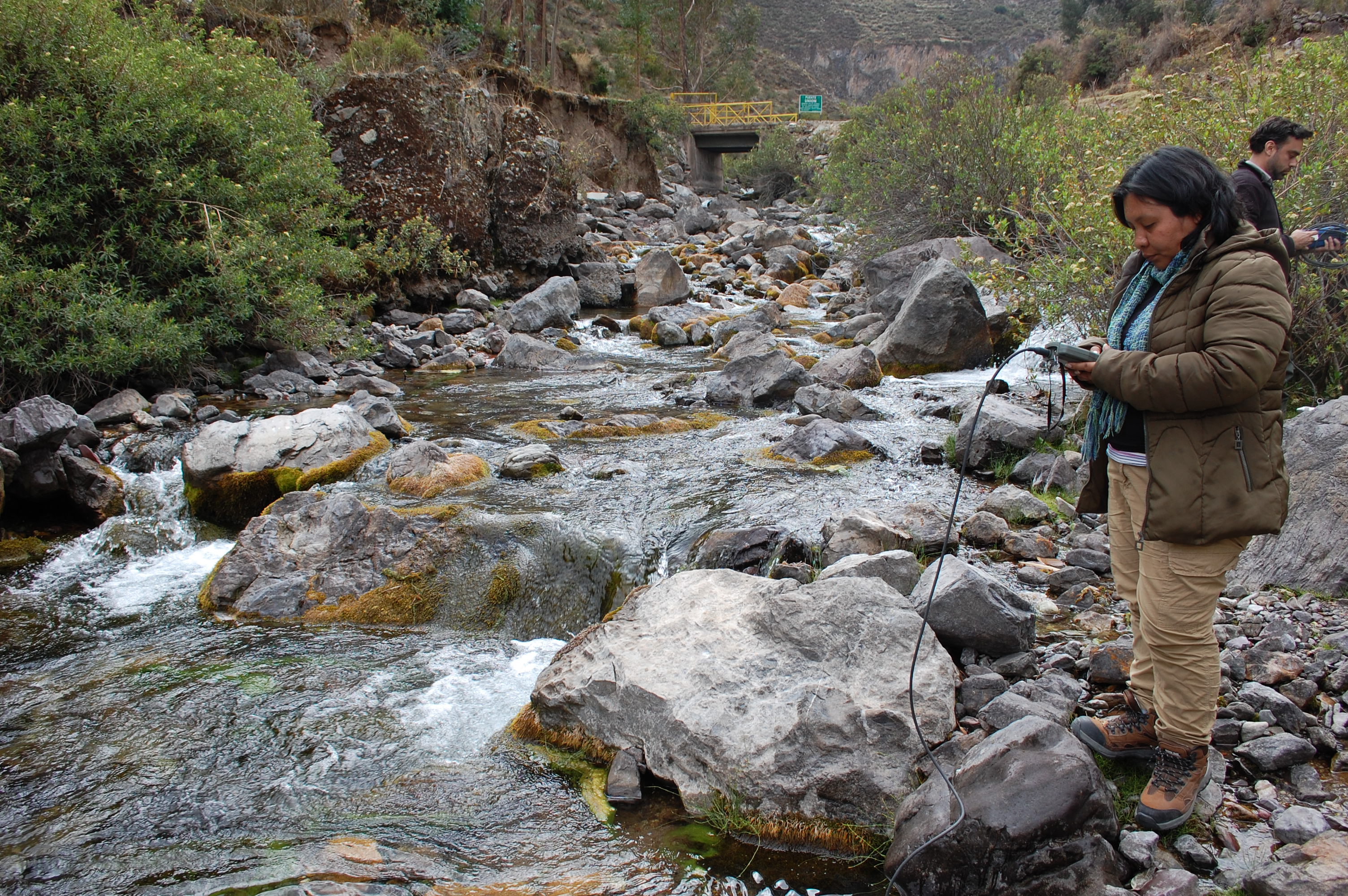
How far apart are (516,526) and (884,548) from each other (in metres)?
2.60

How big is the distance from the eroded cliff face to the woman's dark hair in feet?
42.1

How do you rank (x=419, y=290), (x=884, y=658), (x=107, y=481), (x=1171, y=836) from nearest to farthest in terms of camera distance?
(x=1171, y=836)
(x=884, y=658)
(x=107, y=481)
(x=419, y=290)

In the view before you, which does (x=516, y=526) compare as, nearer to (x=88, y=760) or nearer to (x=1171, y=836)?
(x=88, y=760)

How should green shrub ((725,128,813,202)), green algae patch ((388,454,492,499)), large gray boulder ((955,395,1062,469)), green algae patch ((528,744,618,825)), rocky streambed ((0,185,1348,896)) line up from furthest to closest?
green shrub ((725,128,813,202)) → large gray boulder ((955,395,1062,469)) → green algae patch ((388,454,492,499)) → green algae patch ((528,744,618,825)) → rocky streambed ((0,185,1348,896))

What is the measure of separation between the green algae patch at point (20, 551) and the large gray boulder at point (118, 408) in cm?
241

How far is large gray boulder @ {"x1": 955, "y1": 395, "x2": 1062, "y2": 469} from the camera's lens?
23.7 ft

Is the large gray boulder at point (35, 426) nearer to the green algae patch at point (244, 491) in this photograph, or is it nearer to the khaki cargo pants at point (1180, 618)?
the green algae patch at point (244, 491)

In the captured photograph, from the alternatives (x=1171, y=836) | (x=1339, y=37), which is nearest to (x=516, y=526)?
(x=1171, y=836)

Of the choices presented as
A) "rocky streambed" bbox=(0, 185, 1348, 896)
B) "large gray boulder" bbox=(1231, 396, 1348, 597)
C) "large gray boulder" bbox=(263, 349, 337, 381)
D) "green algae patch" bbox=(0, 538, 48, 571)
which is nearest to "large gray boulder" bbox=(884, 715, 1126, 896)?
"rocky streambed" bbox=(0, 185, 1348, 896)

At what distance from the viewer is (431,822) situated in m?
3.34

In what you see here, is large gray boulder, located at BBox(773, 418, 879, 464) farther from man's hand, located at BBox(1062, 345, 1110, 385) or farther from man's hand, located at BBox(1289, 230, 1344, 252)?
man's hand, located at BBox(1062, 345, 1110, 385)

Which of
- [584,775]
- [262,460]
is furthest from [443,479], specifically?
[584,775]

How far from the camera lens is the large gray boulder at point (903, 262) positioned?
42.8 ft

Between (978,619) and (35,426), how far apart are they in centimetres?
714
